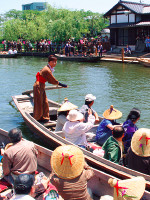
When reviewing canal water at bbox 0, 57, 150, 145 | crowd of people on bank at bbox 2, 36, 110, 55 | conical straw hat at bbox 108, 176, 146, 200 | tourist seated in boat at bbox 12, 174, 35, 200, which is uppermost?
crowd of people on bank at bbox 2, 36, 110, 55

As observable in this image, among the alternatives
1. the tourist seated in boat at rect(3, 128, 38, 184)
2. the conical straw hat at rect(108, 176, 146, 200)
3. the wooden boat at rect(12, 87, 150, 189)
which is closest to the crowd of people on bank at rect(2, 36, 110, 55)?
the wooden boat at rect(12, 87, 150, 189)

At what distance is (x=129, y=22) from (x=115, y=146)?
23985mm

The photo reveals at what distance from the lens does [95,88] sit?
1457 cm

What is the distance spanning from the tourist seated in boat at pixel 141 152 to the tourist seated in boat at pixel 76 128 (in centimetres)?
112

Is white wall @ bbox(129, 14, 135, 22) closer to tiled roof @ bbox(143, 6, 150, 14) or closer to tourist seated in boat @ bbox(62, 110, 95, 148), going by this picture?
tiled roof @ bbox(143, 6, 150, 14)

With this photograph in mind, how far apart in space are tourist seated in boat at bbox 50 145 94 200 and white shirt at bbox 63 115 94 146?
1.35 m

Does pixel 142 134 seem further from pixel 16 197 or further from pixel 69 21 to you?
pixel 69 21

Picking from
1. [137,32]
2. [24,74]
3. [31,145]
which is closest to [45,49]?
[137,32]

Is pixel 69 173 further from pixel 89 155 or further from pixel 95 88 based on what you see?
pixel 95 88

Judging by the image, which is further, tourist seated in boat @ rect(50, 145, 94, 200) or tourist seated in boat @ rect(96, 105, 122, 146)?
tourist seated in boat @ rect(96, 105, 122, 146)

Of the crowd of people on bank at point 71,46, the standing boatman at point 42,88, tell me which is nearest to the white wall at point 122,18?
the crowd of people on bank at point 71,46

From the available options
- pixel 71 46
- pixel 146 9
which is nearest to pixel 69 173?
pixel 71 46

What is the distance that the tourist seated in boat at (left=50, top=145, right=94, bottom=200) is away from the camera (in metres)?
3.54

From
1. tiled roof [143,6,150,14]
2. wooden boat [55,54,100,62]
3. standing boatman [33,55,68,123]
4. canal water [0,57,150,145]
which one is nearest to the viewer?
standing boatman [33,55,68,123]
